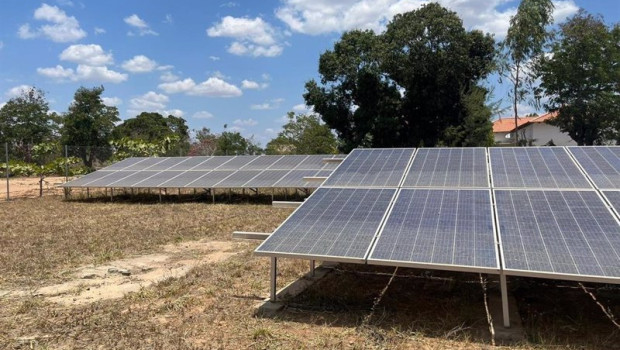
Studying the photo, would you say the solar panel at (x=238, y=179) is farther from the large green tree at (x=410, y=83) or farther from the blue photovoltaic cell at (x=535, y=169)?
the large green tree at (x=410, y=83)

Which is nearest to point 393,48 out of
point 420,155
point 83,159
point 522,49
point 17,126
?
point 522,49

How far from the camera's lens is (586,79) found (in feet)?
98.7

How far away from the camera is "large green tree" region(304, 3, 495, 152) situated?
2705cm

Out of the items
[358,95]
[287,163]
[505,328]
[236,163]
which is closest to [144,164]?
[236,163]

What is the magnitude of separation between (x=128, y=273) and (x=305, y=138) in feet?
87.3

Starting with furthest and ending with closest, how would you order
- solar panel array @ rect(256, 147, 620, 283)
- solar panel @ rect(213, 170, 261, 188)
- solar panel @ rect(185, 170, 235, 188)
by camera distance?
solar panel @ rect(185, 170, 235, 188), solar panel @ rect(213, 170, 261, 188), solar panel array @ rect(256, 147, 620, 283)

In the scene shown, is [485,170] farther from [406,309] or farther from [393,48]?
[393,48]

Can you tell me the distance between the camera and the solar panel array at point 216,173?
16.8m

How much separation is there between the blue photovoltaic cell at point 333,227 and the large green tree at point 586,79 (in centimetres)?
2732

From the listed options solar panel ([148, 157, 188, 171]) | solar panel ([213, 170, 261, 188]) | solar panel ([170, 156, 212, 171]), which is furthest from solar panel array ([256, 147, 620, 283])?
solar panel ([148, 157, 188, 171])

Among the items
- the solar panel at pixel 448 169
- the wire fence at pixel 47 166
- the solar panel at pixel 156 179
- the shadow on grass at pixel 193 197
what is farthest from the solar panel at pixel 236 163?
the solar panel at pixel 448 169

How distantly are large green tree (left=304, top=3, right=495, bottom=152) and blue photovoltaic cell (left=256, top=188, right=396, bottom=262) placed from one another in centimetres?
2213

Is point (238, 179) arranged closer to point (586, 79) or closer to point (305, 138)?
point (305, 138)

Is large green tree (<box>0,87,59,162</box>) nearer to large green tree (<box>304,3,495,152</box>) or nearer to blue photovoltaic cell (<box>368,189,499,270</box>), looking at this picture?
large green tree (<box>304,3,495,152</box>)
